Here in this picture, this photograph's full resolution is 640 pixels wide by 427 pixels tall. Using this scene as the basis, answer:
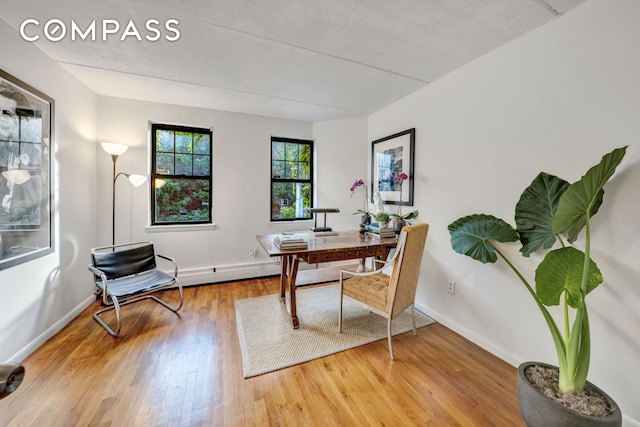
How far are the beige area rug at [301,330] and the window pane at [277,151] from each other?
206 cm

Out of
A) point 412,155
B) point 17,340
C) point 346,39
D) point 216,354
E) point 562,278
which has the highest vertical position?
point 346,39

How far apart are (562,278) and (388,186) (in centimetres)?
207

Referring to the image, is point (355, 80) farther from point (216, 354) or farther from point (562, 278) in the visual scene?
point (216, 354)

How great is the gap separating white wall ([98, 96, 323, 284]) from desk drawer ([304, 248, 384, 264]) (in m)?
1.62

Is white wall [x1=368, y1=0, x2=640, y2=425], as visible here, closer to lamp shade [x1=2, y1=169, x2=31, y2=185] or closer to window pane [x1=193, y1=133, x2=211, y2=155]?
window pane [x1=193, y1=133, x2=211, y2=155]

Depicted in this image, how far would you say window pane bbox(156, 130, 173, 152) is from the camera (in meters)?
3.22

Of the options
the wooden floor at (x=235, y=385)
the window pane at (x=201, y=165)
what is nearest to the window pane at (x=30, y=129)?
the window pane at (x=201, y=165)

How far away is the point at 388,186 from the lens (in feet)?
10.4

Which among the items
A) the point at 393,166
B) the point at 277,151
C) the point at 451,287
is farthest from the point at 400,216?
the point at 277,151

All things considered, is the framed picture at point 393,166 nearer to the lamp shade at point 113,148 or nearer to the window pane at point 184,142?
the window pane at point 184,142

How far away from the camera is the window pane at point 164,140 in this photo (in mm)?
3223

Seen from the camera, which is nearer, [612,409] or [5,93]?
[612,409]

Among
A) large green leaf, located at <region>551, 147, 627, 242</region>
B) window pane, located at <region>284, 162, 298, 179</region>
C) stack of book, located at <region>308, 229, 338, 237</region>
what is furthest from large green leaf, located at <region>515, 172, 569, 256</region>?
window pane, located at <region>284, 162, 298, 179</region>

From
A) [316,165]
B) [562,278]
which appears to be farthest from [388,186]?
[562,278]
